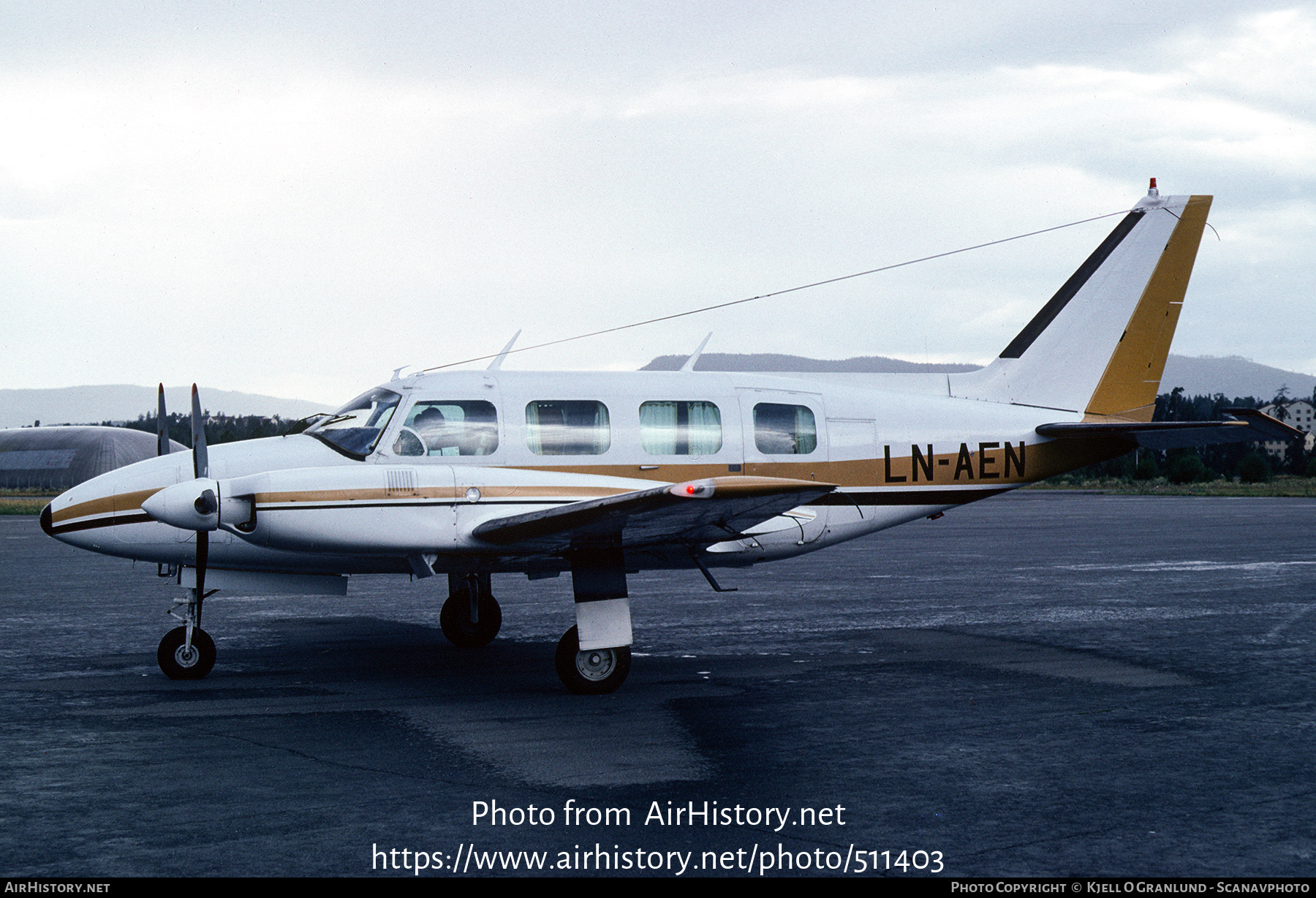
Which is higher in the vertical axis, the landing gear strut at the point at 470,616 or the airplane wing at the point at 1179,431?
the airplane wing at the point at 1179,431

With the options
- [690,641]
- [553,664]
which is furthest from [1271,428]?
[553,664]

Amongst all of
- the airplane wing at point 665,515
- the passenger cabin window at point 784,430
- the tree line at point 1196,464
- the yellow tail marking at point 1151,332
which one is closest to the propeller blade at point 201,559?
the airplane wing at point 665,515

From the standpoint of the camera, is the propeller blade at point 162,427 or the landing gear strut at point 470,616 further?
the landing gear strut at point 470,616

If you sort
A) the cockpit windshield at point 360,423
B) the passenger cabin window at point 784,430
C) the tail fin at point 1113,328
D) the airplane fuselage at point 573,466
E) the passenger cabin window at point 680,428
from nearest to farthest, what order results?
the airplane fuselage at point 573,466
the cockpit windshield at point 360,423
the passenger cabin window at point 680,428
the passenger cabin window at point 784,430
the tail fin at point 1113,328

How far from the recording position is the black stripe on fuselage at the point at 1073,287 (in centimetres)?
1434

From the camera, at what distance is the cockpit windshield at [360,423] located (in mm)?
10984

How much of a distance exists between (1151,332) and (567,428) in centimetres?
797

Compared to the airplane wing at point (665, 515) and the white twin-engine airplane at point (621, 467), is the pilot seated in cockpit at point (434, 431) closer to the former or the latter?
the white twin-engine airplane at point (621, 467)

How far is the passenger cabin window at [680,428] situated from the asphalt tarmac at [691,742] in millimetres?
2287

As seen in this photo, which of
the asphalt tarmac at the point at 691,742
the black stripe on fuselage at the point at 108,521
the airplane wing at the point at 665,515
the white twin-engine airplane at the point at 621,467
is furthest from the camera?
the black stripe on fuselage at the point at 108,521

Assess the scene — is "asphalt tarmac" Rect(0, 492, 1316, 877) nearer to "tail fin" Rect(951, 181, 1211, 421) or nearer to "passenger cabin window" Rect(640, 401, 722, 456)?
"passenger cabin window" Rect(640, 401, 722, 456)

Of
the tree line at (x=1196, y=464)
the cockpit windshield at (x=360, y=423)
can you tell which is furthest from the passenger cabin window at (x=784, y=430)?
the tree line at (x=1196, y=464)

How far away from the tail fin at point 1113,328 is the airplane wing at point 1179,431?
90 centimetres

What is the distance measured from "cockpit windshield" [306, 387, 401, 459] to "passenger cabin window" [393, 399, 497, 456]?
24 centimetres
